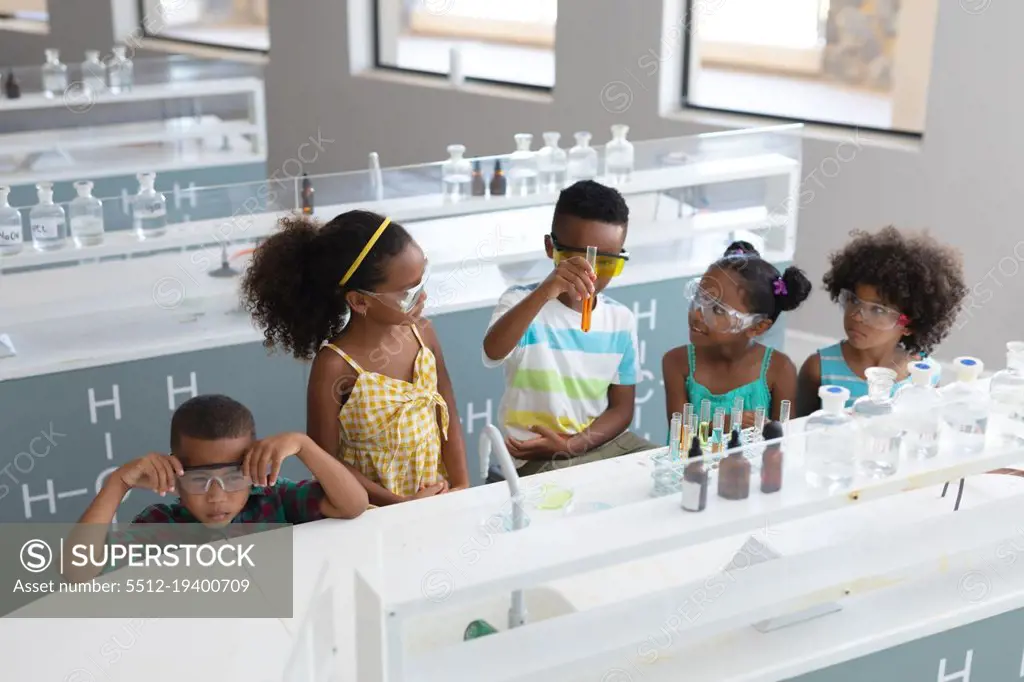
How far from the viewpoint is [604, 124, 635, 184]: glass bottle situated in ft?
13.1

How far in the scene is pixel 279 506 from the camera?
7.36 feet

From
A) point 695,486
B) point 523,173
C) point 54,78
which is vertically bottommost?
point 695,486

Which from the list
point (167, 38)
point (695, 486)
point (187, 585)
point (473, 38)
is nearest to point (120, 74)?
point (473, 38)

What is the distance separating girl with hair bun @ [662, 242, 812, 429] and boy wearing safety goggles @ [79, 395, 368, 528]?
89 centimetres

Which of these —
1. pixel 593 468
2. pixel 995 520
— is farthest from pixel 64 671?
pixel 995 520

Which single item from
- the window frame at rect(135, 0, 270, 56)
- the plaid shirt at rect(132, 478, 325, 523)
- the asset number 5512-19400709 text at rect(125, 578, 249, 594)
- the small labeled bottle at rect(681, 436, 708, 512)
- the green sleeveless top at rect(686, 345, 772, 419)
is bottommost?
the asset number 5512-19400709 text at rect(125, 578, 249, 594)

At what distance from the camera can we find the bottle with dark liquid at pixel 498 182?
3840 mm

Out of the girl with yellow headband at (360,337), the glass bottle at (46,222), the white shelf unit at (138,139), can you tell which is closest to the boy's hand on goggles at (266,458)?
the girl with yellow headband at (360,337)

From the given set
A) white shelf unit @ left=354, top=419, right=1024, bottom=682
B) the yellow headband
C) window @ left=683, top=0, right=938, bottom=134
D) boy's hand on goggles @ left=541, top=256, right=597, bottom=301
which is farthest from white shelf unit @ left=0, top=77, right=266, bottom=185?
white shelf unit @ left=354, top=419, right=1024, bottom=682

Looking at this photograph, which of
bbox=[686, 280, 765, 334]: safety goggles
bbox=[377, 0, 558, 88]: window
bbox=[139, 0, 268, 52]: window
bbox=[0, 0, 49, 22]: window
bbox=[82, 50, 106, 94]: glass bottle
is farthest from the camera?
bbox=[0, 0, 49, 22]: window

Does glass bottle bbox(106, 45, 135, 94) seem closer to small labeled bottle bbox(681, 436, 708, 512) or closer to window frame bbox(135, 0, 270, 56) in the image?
window frame bbox(135, 0, 270, 56)

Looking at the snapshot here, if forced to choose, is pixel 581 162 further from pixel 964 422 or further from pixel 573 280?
pixel 964 422

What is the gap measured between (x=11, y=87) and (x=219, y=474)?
436 cm

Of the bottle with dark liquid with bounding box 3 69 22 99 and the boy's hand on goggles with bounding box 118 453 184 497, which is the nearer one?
the boy's hand on goggles with bounding box 118 453 184 497
